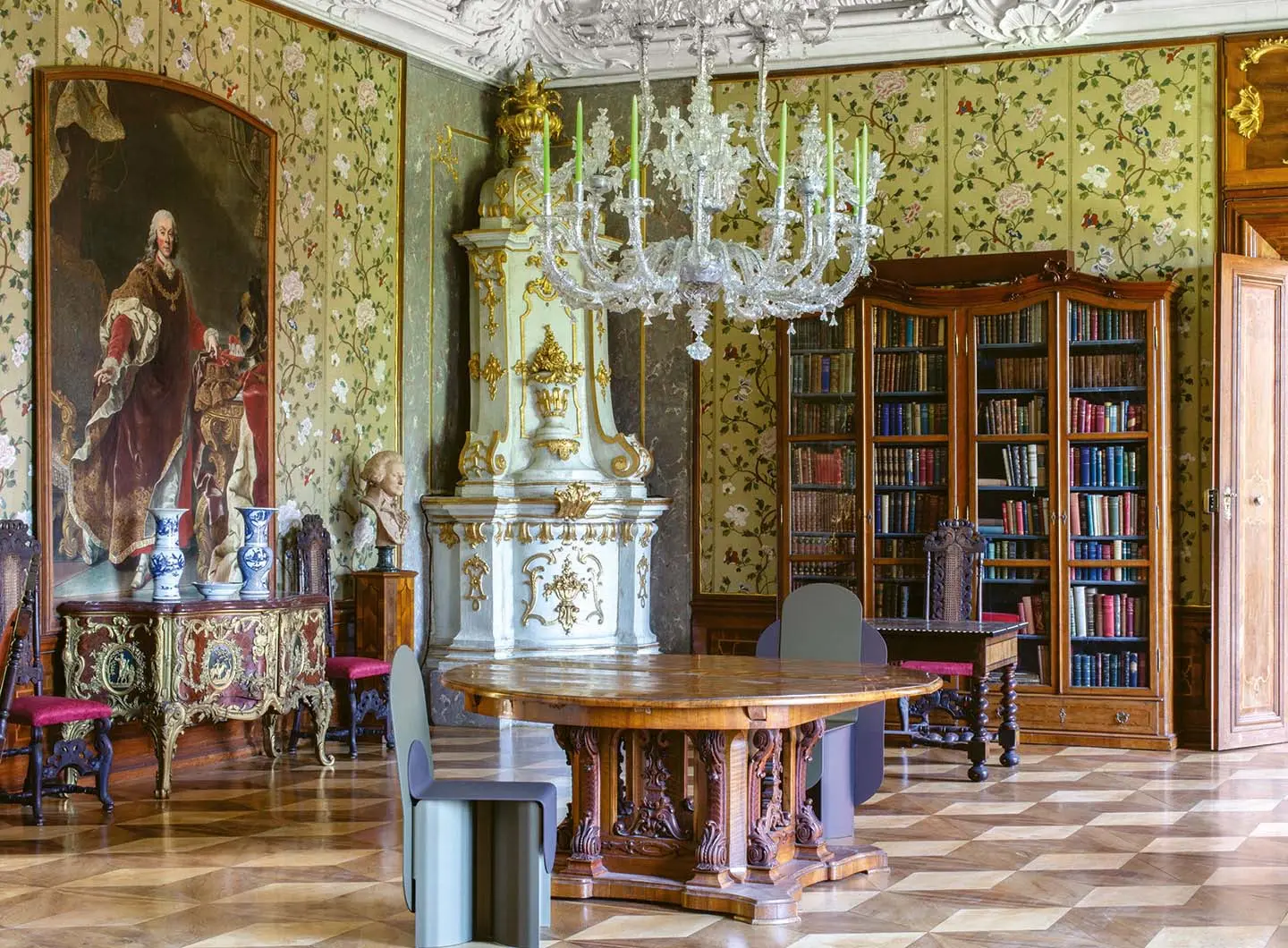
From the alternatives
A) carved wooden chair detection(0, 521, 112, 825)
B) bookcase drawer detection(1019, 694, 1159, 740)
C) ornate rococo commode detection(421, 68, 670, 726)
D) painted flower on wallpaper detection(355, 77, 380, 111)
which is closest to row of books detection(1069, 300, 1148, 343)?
bookcase drawer detection(1019, 694, 1159, 740)

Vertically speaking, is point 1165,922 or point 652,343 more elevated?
point 652,343

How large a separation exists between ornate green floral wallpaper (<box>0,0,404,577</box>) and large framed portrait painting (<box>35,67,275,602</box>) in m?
0.09

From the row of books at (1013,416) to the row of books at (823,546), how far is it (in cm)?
101

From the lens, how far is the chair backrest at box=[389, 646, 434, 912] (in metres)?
4.51

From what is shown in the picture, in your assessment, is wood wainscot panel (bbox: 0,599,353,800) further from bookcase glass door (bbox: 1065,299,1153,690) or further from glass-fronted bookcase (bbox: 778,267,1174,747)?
bookcase glass door (bbox: 1065,299,1153,690)

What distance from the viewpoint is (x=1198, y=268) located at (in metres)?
8.98

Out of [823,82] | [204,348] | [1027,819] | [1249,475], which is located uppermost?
[823,82]

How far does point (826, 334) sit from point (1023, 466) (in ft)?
4.54

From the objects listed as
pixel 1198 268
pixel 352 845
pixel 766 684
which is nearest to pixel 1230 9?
pixel 1198 268

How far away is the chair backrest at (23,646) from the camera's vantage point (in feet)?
20.9

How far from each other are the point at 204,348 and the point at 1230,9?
5.88m

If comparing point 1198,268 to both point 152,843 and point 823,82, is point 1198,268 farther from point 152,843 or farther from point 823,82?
point 152,843

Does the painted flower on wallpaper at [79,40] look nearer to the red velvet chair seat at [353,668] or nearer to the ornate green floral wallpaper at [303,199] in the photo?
the ornate green floral wallpaper at [303,199]

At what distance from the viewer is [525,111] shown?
9.70m
